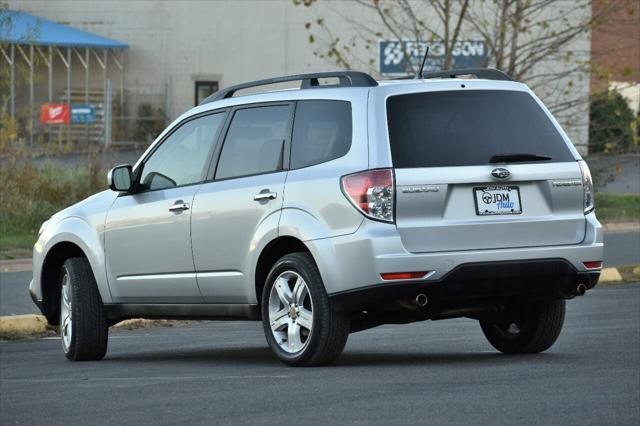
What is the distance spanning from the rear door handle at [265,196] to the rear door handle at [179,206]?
0.75 meters

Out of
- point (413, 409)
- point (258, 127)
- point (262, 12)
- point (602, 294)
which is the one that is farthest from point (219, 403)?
point (262, 12)

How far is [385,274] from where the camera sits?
895cm

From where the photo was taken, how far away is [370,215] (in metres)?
8.98

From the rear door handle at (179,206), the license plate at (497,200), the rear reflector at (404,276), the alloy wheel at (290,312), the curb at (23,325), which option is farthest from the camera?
the curb at (23,325)

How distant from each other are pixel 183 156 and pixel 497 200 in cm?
255

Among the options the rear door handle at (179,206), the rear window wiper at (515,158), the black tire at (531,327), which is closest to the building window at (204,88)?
the rear door handle at (179,206)

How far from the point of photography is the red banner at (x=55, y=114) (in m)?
51.5

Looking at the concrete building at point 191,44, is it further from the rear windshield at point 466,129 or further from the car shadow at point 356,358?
the rear windshield at point 466,129

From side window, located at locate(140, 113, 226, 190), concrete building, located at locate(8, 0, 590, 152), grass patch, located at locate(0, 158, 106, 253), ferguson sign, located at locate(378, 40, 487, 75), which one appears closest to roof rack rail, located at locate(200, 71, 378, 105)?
side window, located at locate(140, 113, 226, 190)

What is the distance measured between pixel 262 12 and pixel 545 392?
46869mm

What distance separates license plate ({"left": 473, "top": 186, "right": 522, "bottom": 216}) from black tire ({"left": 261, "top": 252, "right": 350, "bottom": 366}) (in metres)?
1.05

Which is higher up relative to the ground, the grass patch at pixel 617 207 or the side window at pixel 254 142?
the side window at pixel 254 142

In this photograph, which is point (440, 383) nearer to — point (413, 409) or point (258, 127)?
point (413, 409)

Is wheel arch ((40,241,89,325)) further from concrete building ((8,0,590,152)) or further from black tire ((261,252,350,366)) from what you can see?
concrete building ((8,0,590,152))
